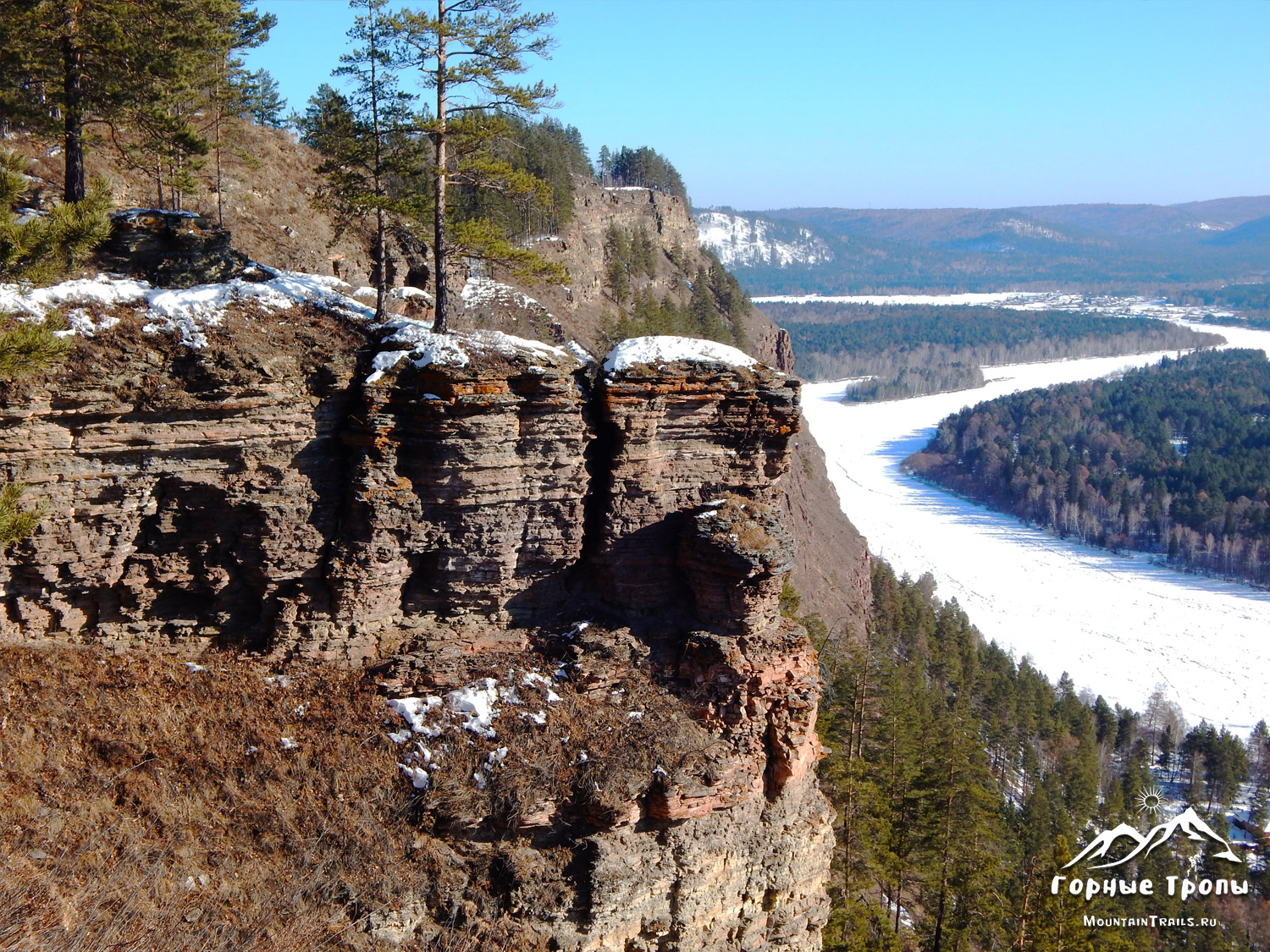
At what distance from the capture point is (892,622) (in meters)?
64.2

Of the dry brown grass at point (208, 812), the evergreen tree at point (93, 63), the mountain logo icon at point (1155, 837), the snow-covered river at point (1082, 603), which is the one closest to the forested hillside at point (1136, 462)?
the snow-covered river at point (1082, 603)

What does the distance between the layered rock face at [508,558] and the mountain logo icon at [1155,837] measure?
23389mm

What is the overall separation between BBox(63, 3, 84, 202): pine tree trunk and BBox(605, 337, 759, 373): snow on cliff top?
495 inches

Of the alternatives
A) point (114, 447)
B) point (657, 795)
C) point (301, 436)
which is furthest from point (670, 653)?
point (114, 447)

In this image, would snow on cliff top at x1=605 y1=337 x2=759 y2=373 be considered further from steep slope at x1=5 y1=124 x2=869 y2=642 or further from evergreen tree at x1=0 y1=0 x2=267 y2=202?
evergreen tree at x1=0 y1=0 x2=267 y2=202

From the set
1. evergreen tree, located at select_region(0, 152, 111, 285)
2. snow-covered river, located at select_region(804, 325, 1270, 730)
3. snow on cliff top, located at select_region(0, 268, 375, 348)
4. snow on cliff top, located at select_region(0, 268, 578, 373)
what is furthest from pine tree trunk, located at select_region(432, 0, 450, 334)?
snow-covered river, located at select_region(804, 325, 1270, 730)

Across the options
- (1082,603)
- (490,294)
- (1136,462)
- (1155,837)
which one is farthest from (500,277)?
(1136,462)

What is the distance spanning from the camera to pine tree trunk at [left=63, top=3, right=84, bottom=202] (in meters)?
19.8

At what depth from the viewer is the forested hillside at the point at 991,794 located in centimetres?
2745

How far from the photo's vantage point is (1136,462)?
133000 millimetres

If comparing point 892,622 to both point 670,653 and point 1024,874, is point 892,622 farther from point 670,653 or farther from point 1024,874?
point 670,653

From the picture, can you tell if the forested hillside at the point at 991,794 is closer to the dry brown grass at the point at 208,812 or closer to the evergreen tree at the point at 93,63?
the dry brown grass at the point at 208,812

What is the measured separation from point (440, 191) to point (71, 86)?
9.13 meters

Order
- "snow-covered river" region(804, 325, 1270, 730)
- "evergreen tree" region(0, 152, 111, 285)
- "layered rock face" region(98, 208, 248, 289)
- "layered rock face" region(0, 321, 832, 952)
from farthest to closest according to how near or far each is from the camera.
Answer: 1. "snow-covered river" region(804, 325, 1270, 730)
2. "layered rock face" region(98, 208, 248, 289)
3. "layered rock face" region(0, 321, 832, 952)
4. "evergreen tree" region(0, 152, 111, 285)
